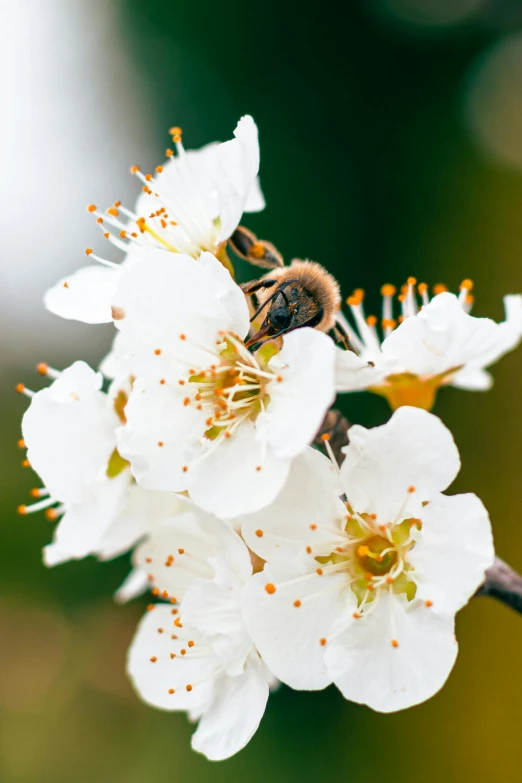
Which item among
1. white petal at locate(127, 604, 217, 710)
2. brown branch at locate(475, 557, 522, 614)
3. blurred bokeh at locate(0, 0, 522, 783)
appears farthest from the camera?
blurred bokeh at locate(0, 0, 522, 783)

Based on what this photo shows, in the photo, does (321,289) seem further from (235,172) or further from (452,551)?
(452,551)

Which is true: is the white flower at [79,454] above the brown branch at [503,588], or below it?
above

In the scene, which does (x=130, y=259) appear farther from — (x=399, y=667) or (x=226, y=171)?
(x=399, y=667)

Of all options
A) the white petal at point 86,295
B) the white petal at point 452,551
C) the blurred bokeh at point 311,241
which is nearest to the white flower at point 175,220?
the white petal at point 86,295

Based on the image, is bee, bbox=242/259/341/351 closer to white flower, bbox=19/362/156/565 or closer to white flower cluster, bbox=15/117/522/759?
white flower cluster, bbox=15/117/522/759

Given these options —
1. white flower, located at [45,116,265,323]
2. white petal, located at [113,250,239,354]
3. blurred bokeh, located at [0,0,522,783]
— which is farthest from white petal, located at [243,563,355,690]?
blurred bokeh, located at [0,0,522,783]

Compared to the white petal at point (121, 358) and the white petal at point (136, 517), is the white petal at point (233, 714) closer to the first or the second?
the white petal at point (136, 517)
